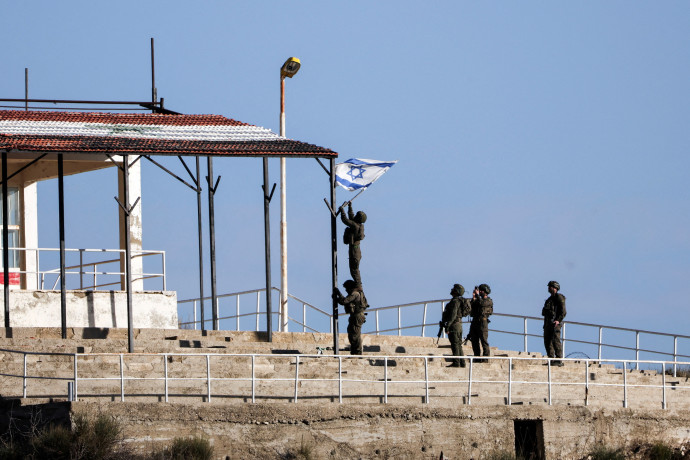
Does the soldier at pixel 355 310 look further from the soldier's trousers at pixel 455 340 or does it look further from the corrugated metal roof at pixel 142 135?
the corrugated metal roof at pixel 142 135

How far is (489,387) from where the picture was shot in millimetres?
24938

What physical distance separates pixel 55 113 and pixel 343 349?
9937 millimetres

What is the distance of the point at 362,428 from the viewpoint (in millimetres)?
22672

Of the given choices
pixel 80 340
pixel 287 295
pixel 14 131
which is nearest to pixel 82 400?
pixel 80 340

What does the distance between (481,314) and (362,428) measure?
4.75 metres

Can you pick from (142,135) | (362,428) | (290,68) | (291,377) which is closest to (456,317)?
(291,377)

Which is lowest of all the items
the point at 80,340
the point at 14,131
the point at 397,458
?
the point at 397,458

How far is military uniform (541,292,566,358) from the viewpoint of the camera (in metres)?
27.2

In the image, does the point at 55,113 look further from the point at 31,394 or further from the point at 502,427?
the point at 502,427

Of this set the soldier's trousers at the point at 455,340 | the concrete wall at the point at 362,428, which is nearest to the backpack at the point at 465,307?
the soldier's trousers at the point at 455,340

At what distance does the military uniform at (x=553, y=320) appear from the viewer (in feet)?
89.2

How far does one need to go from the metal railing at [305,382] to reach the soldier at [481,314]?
2.52 ft

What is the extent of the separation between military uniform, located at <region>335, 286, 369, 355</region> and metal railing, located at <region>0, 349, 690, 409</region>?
535 millimetres

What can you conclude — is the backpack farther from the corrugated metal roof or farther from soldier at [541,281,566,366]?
the corrugated metal roof
